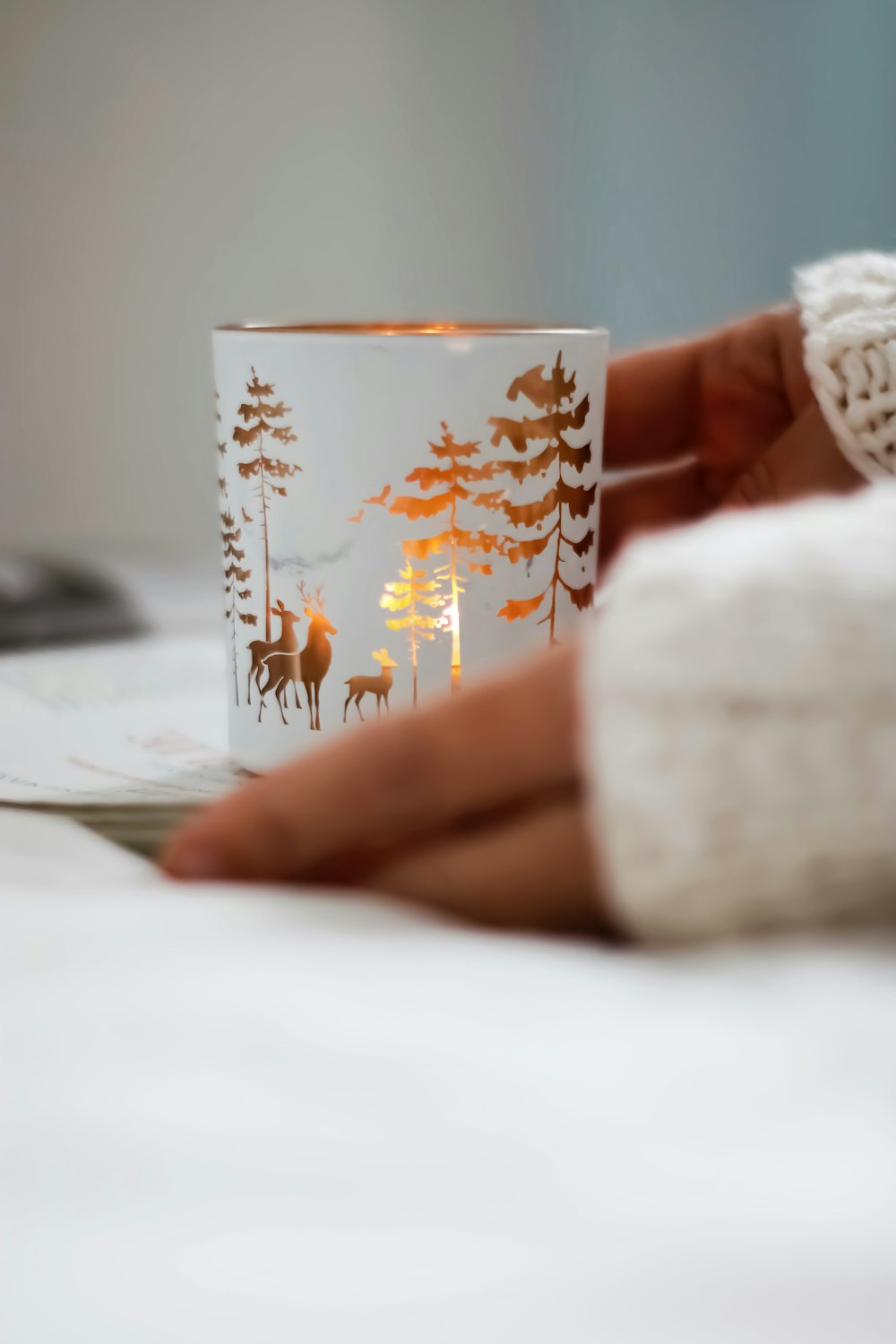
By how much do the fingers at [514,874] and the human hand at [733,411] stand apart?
12.5 inches

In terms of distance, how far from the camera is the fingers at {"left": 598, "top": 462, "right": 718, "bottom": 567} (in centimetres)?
64

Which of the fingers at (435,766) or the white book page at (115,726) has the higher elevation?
the fingers at (435,766)

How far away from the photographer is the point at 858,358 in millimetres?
473

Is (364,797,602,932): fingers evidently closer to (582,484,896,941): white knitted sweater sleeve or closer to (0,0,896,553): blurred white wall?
(582,484,896,941): white knitted sweater sleeve

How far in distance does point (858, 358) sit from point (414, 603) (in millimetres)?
194

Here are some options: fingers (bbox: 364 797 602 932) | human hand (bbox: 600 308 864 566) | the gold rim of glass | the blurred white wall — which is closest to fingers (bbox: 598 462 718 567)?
human hand (bbox: 600 308 864 566)

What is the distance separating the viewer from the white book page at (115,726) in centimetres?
48

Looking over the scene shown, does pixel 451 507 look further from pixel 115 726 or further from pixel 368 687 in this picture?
pixel 115 726

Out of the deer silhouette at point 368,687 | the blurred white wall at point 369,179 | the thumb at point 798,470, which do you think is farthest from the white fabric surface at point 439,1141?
the blurred white wall at point 369,179

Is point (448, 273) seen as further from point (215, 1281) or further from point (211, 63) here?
point (215, 1281)

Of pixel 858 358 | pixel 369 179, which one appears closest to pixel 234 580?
pixel 858 358

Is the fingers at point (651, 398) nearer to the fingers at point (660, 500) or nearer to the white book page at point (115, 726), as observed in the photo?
the fingers at point (660, 500)

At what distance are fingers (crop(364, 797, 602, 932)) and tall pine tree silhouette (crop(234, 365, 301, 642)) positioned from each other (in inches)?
7.3

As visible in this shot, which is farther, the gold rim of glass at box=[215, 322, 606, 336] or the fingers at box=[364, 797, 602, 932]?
the gold rim of glass at box=[215, 322, 606, 336]
